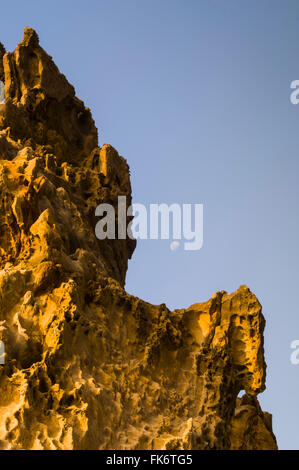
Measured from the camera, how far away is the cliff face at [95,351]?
877 cm

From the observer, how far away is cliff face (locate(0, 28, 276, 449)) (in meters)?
8.77

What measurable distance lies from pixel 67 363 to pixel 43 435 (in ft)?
4.51

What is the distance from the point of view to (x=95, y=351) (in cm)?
1012

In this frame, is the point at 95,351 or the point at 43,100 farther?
the point at 43,100

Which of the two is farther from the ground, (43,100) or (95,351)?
(43,100)

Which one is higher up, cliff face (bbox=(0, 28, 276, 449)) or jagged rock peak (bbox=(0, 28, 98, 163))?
jagged rock peak (bbox=(0, 28, 98, 163))

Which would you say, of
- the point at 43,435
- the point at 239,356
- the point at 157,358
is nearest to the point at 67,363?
the point at 43,435

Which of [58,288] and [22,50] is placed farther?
[22,50]

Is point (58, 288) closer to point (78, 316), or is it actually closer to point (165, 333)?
point (78, 316)

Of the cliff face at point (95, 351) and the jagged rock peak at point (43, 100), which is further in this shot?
the jagged rock peak at point (43, 100)

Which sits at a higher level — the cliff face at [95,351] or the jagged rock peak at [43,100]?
the jagged rock peak at [43,100]

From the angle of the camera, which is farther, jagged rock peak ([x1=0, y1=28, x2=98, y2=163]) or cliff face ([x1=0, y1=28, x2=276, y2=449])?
jagged rock peak ([x1=0, y1=28, x2=98, y2=163])

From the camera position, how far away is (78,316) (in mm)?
9891

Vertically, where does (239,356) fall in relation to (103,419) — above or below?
above
